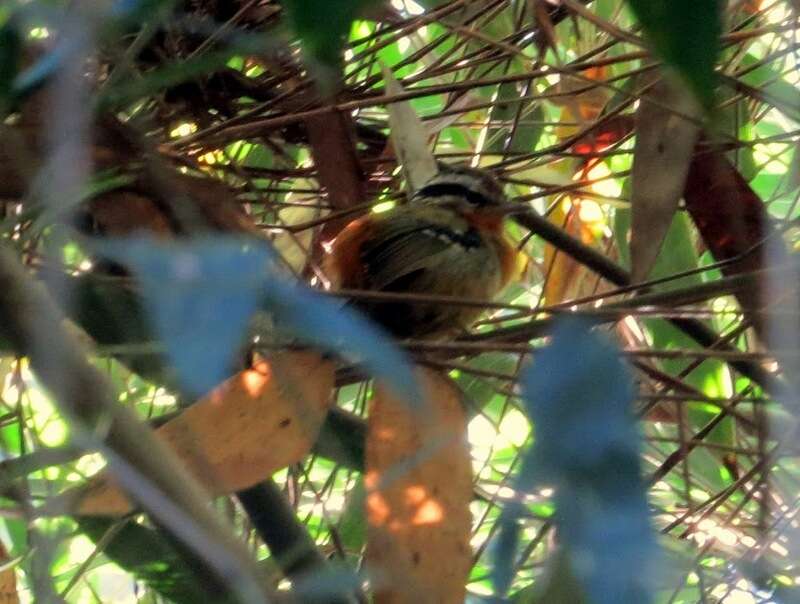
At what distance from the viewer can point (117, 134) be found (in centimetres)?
123

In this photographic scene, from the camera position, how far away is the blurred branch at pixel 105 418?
0.65 meters

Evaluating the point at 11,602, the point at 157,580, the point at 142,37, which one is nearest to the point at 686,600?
the point at 157,580

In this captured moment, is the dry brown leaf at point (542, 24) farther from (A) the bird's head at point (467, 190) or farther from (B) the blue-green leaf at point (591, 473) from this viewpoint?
(B) the blue-green leaf at point (591, 473)

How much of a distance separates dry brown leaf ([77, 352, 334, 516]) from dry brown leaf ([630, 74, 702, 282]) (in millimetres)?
362

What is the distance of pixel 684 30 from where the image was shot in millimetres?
726

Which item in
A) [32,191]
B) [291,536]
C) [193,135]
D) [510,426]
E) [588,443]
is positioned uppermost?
[193,135]

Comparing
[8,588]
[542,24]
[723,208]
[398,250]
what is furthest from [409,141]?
[8,588]

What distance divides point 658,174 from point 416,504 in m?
0.48

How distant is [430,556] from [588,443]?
0.27 m

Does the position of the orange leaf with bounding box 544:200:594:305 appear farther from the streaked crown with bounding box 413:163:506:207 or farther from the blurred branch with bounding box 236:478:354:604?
the blurred branch with bounding box 236:478:354:604

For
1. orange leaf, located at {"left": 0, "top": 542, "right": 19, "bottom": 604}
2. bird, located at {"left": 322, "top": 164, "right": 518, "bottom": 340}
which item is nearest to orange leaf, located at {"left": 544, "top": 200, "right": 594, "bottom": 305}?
bird, located at {"left": 322, "top": 164, "right": 518, "bottom": 340}

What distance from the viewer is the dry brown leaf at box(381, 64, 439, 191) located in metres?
1.55

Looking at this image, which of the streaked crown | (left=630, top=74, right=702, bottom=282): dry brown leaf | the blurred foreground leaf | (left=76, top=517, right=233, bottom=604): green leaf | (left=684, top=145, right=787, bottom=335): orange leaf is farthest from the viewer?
the streaked crown

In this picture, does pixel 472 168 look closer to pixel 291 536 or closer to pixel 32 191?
pixel 291 536
